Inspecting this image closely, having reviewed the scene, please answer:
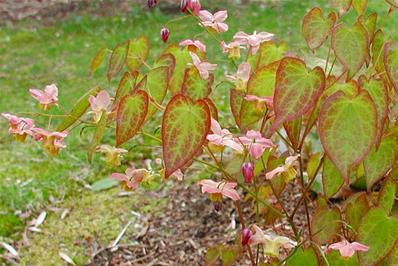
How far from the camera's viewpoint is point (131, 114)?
108 centimetres

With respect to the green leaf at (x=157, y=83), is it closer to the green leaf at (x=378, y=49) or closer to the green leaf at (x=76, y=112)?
the green leaf at (x=76, y=112)

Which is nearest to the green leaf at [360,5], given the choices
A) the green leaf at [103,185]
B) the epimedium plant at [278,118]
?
the epimedium plant at [278,118]

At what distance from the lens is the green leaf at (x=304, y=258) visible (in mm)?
1252

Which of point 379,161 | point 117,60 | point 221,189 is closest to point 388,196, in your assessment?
point 379,161

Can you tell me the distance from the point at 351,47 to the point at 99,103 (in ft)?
1.32

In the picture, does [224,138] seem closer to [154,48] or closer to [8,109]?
[8,109]

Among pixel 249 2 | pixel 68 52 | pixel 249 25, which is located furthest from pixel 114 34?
pixel 249 2

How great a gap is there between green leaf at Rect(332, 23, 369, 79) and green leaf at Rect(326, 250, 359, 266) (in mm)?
334

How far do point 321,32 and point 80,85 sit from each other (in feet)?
8.39

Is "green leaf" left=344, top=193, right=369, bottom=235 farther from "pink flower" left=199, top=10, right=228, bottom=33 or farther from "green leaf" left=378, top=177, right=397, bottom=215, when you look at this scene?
"pink flower" left=199, top=10, right=228, bottom=33

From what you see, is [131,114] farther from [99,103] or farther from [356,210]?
[356,210]

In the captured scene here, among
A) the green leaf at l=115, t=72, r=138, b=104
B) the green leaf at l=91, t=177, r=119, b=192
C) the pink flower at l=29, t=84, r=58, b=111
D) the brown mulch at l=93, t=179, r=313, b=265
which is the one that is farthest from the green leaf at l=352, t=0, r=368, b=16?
the green leaf at l=91, t=177, r=119, b=192

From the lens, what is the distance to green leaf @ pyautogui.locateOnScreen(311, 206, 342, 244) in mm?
1292

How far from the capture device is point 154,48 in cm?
423
